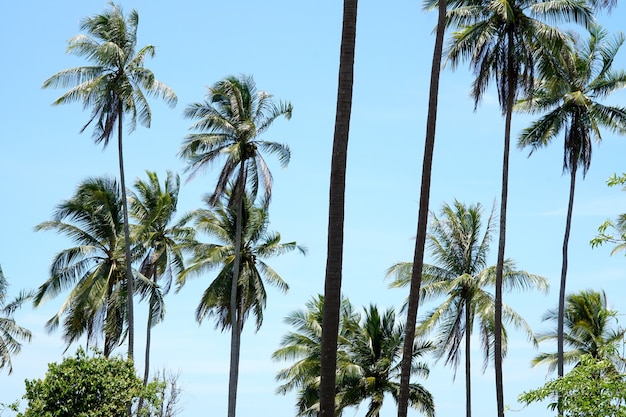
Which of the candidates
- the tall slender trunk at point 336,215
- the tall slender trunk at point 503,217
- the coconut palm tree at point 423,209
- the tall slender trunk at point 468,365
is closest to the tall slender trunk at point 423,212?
the coconut palm tree at point 423,209

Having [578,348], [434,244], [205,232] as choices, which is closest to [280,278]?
[205,232]

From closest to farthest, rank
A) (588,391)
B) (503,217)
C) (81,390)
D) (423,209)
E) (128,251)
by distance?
(588,391), (423,209), (81,390), (503,217), (128,251)

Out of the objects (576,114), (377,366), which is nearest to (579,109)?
(576,114)

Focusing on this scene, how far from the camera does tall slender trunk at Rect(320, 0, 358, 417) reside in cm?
1223

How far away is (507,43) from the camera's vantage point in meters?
27.2

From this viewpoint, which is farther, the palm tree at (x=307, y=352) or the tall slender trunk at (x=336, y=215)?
the palm tree at (x=307, y=352)

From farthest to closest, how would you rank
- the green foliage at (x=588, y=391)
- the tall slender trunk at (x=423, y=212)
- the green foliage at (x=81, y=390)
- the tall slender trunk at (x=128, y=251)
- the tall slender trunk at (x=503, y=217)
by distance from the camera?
the tall slender trunk at (x=128, y=251), the tall slender trunk at (x=503, y=217), the green foliage at (x=81, y=390), the tall slender trunk at (x=423, y=212), the green foliage at (x=588, y=391)

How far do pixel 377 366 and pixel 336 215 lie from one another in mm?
25146

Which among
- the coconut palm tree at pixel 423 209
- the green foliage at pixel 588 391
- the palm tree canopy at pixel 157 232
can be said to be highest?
the palm tree canopy at pixel 157 232

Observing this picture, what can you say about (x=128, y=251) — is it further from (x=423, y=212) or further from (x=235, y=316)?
(x=423, y=212)

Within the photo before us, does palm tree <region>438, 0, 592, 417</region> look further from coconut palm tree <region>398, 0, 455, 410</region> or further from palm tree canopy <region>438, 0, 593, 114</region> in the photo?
coconut palm tree <region>398, 0, 455, 410</region>

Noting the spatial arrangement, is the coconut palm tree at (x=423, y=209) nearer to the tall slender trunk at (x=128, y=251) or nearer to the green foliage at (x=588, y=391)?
the green foliage at (x=588, y=391)

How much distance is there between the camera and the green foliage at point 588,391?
37.9ft

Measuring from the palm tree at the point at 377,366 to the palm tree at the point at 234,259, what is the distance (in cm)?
392
